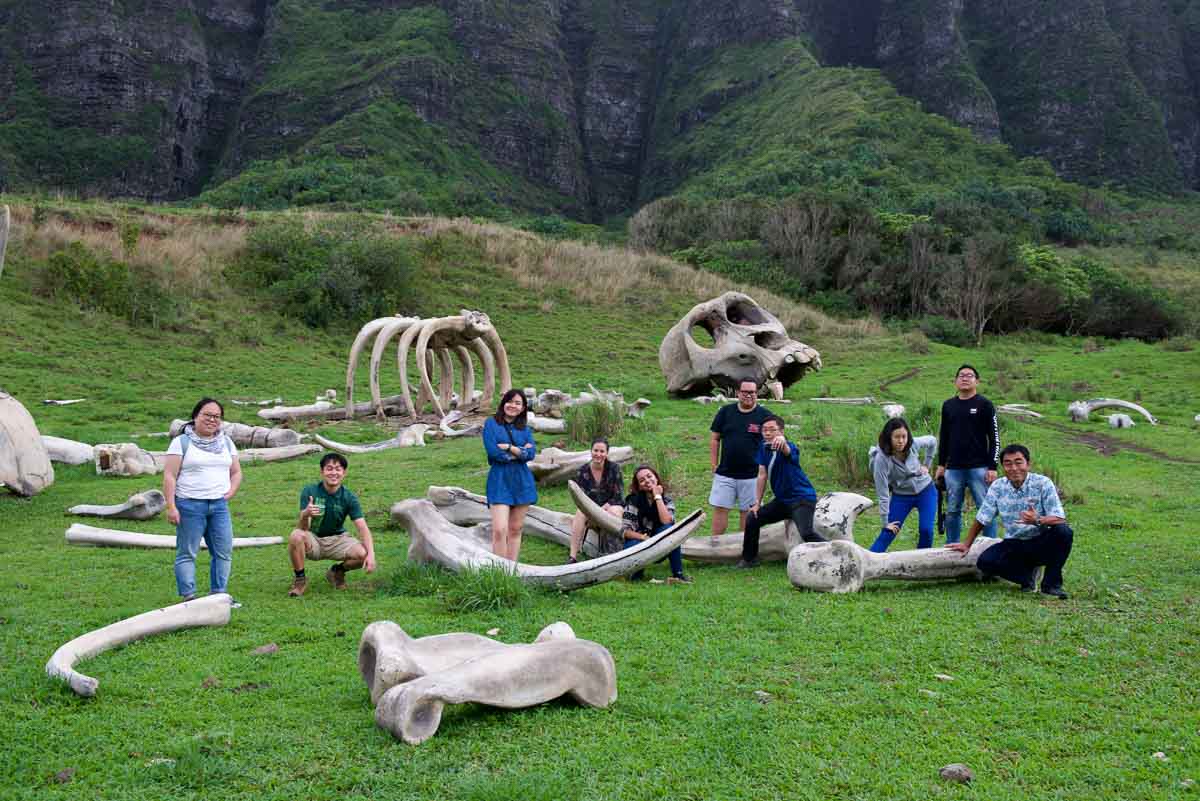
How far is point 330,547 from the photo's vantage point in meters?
7.09

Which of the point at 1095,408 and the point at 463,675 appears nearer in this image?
the point at 463,675

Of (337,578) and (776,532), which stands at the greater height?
(776,532)

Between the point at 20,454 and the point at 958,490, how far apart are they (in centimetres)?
904

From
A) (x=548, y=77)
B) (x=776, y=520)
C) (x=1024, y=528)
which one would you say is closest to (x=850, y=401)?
(x=776, y=520)

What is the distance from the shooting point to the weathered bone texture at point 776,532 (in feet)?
25.2

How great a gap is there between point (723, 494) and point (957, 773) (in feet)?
15.0

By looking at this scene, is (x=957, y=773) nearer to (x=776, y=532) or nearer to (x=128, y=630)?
(x=776, y=532)

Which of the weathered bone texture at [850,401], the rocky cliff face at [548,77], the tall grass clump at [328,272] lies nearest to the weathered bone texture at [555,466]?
the weathered bone texture at [850,401]

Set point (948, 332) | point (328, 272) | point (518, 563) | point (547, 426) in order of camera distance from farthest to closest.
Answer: point (948, 332)
point (328, 272)
point (547, 426)
point (518, 563)

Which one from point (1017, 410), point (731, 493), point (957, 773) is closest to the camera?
point (957, 773)

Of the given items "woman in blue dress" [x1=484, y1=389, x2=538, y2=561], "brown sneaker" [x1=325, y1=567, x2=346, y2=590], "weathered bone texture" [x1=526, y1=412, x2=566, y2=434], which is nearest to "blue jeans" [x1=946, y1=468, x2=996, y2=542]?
"woman in blue dress" [x1=484, y1=389, x2=538, y2=561]

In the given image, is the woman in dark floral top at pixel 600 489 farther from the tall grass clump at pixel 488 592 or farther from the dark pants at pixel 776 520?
the tall grass clump at pixel 488 592

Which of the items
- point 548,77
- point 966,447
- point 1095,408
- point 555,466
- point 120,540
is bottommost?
point 120,540

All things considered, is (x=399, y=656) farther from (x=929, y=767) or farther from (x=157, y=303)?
(x=157, y=303)
